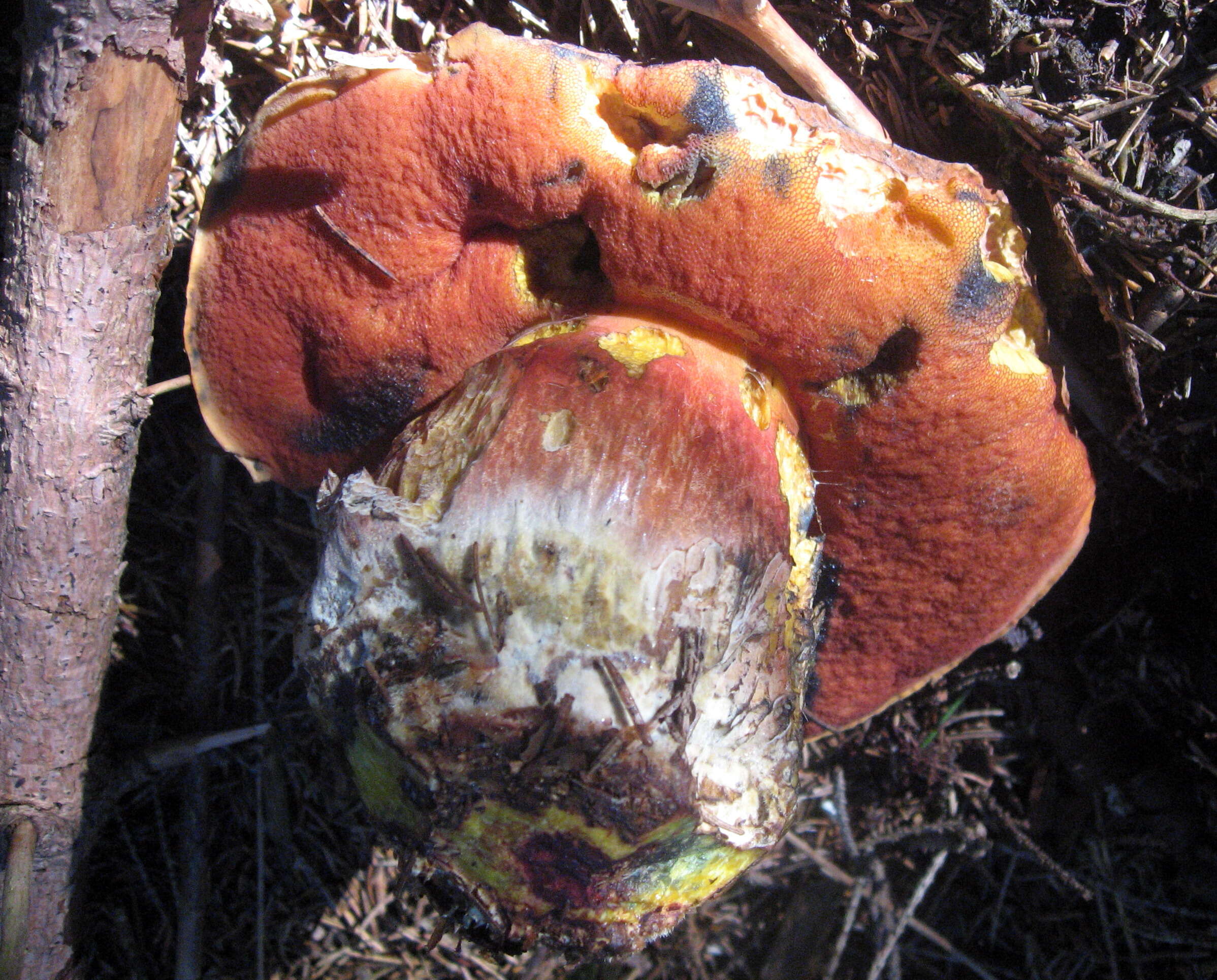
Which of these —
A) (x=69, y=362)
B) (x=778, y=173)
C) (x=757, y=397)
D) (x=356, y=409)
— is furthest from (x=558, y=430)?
(x=69, y=362)

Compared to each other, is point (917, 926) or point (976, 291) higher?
point (976, 291)

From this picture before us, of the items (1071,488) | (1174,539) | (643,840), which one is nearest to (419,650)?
(643,840)

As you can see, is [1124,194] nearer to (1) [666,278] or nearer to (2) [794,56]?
(2) [794,56]

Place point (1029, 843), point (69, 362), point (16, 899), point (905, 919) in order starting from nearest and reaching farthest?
1. point (69, 362)
2. point (16, 899)
3. point (1029, 843)
4. point (905, 919)

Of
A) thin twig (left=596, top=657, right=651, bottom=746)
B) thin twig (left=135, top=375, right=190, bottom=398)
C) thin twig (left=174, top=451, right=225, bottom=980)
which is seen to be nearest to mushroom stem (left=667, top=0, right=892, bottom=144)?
thin twig (left=596, top=657, right=651, bottom=746)

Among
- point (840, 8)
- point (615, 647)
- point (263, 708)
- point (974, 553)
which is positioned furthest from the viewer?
point (263, 708)

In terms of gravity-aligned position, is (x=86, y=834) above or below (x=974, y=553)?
below

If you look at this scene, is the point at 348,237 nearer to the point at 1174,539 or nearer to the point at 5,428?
the point at 5,428

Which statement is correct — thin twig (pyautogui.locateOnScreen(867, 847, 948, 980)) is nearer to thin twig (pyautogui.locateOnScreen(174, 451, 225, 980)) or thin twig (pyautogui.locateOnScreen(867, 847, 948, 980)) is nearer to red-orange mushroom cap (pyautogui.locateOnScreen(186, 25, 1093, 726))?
red-orange mushroom cap (pyautogui.locateOnScreen(186, 25, 1093, 726))
